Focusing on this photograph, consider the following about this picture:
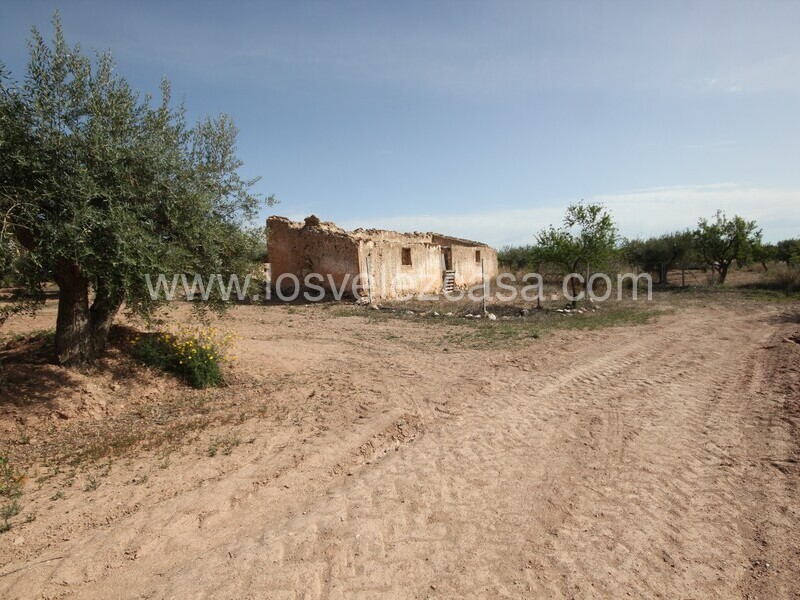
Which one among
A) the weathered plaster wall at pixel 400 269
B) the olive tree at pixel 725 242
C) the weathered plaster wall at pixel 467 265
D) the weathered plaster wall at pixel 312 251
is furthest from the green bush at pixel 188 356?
the olive tree at pixel 725 242

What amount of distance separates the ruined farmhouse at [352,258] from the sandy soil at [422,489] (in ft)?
33.1

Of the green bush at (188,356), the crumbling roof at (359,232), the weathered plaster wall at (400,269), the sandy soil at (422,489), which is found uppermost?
the crumbling roof at (359,232)

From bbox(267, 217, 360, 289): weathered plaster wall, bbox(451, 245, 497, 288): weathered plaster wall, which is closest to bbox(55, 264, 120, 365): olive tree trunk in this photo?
bbox(267, 217, 360, 289): weathered plaster wall

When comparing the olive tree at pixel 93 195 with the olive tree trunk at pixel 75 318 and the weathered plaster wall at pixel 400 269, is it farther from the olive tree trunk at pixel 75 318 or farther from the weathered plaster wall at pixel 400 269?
the weathered plaster wall at pixel 400 269

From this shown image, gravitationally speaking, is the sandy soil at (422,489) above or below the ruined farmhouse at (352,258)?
below

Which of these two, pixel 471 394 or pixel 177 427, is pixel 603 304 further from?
pixel 177 427

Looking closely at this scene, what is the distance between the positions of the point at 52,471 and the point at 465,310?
1310 centimetres

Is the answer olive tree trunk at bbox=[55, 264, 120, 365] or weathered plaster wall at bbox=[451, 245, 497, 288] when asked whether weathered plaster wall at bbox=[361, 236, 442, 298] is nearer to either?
weathered plaster wall at bbox=[451, 245, 497, 288]

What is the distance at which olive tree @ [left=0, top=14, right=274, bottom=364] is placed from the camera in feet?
15.2

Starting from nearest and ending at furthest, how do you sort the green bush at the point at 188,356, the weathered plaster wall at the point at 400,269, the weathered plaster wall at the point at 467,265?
the green bush at the point at 188,356 < the weathered plaster wall at the point at 400,269 < the weathered plaster wall at the point at 467,265

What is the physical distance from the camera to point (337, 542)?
131 inches

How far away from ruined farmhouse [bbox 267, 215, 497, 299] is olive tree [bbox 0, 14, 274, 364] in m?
10.9

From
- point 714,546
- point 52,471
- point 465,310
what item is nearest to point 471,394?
point 714,546

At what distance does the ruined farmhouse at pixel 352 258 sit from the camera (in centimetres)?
1744
